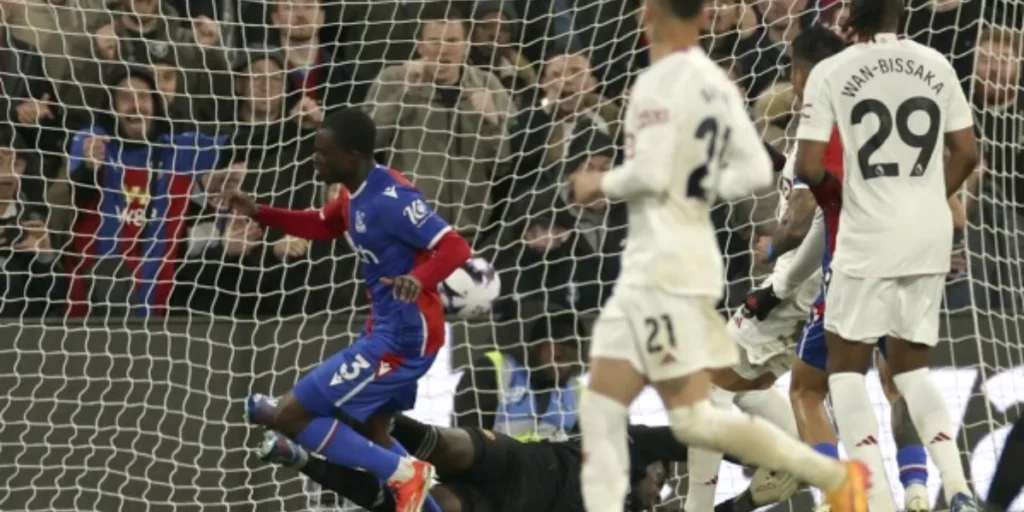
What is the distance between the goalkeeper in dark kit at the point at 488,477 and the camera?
748 centimetres

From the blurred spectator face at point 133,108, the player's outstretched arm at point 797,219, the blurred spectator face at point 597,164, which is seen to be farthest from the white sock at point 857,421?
the blurred spectator face at point 133,108

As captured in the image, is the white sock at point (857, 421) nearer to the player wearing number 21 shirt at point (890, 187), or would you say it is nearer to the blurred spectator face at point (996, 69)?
the player wearing number 21 shirt at point (890, 187)

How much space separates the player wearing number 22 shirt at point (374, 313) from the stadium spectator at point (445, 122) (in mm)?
1690

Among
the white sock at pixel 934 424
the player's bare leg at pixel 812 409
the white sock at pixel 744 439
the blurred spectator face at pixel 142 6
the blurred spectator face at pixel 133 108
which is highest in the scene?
the white sock at pixel 744 439

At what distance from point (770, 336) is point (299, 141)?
2.68m

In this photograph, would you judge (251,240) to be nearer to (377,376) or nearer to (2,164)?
(2,164)

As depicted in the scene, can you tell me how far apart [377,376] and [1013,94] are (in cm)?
303

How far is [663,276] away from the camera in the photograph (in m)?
5.05

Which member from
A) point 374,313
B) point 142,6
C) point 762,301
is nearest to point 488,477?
point 374,313

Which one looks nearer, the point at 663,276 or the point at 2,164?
the point at 663,276

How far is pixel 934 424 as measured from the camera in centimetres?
606

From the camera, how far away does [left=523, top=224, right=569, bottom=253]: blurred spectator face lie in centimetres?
883

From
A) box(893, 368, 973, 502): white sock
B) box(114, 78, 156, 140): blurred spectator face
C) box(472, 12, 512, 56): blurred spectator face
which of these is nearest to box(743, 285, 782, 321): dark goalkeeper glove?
box(893, 368, 973, 502): white sock

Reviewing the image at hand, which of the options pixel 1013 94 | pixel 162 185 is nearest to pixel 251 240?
pixel 162 185
